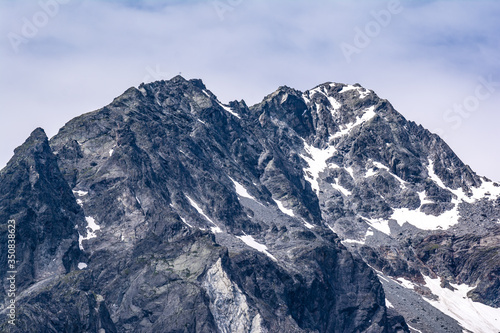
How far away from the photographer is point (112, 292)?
16788 cm

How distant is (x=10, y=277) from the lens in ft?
544

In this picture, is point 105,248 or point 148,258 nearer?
point 148,258

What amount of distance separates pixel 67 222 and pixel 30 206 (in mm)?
10539

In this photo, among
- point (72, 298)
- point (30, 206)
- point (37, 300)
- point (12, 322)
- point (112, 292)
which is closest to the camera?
point (12, 322)

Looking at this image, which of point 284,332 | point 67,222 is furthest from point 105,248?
point 284,332

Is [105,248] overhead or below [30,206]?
below

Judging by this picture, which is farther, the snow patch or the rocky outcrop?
the snow patch

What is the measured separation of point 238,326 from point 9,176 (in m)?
78.6

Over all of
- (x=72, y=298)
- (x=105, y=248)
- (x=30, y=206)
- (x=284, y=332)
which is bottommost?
(x=284, y=332)

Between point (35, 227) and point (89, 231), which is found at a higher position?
point (35, 227)

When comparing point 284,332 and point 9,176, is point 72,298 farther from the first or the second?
point 9,176

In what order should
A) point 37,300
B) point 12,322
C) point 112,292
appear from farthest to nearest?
point 112,292 < point 37,300 < point 12,322

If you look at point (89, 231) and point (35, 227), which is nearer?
point (35, 227)

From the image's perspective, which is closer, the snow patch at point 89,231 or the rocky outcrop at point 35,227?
the rocky outcrop at point 35,227
